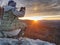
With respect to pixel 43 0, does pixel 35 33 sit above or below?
below

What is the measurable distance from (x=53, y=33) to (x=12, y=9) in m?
0.35

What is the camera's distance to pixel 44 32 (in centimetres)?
121

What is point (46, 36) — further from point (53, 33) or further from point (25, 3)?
point (25, 3)

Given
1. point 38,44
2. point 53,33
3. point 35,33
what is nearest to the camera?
point 38,44

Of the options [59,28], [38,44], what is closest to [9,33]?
[38,44]

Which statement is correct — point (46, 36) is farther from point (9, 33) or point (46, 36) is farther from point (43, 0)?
point (43, 0)

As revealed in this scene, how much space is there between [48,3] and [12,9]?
0.61m

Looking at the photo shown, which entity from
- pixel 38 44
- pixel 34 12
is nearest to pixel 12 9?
pixel 38 44

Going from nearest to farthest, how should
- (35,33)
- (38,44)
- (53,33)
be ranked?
(38,44)
(53,33)
(35,33)

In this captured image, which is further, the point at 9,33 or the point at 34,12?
the point at 34,12

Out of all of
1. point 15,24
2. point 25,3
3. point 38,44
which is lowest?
point 38,44

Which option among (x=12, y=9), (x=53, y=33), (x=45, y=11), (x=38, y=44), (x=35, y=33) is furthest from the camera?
(x=45, y=11)

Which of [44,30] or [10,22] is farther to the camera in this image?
[44,30]

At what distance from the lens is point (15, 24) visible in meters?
1.07
